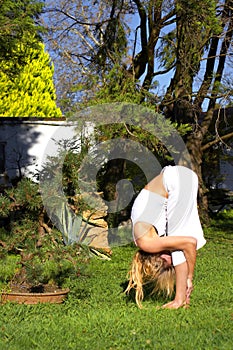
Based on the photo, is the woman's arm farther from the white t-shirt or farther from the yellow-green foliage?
the yellow-green foliage

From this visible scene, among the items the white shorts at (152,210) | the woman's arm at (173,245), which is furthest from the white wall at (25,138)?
the woman's arm at (173,245)

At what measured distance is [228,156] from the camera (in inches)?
736

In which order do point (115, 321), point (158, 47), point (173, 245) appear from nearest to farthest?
point (115, 321) < point (173, 245) < point (158, 47)

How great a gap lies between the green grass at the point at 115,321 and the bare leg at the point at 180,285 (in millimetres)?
136

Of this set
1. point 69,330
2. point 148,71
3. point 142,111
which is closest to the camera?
point 69,330

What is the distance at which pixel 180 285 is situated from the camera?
18.9 feet

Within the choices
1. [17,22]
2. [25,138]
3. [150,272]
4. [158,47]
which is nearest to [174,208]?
[150,272]

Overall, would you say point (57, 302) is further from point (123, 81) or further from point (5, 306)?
point (123, 81)

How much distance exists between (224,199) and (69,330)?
1350 cm

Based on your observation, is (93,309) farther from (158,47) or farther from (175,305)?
(158,47)

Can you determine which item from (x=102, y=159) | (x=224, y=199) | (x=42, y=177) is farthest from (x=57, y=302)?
(x=224, y=199)

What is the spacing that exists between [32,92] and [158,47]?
946 cm

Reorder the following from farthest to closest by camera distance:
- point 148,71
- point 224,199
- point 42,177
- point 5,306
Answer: point 224,199 → point 148,71 → point 42,177 → point 5,306

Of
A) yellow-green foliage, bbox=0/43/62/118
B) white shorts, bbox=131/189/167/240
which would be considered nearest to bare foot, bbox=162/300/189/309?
white shorts, bbox=131/189/167/240
